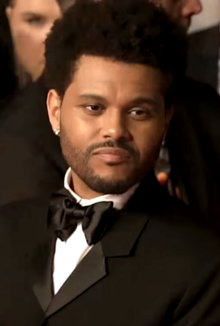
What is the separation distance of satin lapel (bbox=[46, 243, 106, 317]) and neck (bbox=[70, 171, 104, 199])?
0.27 feet

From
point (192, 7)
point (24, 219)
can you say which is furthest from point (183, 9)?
point (24, 219)

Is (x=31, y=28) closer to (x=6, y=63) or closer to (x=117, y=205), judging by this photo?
(x=6, y=63)

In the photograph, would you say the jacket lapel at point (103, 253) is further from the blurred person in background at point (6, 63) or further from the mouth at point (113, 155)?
the blurred person in background at point (6, 63)

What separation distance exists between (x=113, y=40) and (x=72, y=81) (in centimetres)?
8

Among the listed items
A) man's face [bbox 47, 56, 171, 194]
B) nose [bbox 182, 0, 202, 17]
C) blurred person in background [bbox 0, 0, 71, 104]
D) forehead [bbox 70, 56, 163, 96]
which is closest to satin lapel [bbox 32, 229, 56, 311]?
man's face [bbox 47, 56, 171, 194]

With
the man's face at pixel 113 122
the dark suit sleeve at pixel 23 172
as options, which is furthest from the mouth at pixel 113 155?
the dark suit sleeve at pixel 23 172

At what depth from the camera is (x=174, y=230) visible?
0.83 m

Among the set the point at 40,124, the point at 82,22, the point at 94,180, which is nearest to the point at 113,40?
the point at 82,22

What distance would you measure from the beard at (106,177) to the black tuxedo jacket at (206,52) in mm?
303

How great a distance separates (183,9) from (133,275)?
47 centimetres

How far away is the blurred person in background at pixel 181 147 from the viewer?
3.36ft

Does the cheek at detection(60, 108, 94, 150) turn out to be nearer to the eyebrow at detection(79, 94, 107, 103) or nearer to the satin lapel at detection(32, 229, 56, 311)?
the eyebrow at detection(79, 94, 107, 103)

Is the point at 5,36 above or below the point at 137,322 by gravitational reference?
above

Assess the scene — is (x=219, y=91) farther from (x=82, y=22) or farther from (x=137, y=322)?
A: (x=137, y=322)
